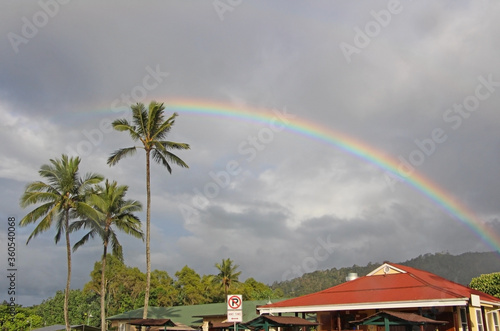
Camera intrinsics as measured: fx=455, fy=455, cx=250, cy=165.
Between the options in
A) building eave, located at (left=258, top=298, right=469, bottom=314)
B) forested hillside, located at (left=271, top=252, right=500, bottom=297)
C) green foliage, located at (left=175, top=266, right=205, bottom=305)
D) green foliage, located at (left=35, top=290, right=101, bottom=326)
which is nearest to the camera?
building eave, located at (left=258, top=298, right=469, bottom=314)

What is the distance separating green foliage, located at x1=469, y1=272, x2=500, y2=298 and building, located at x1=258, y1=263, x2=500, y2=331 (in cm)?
1401

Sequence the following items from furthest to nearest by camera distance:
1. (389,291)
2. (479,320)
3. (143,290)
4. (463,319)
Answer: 1. (143,290)
2. (389,291)
3. (479,320)
4. (463,319)

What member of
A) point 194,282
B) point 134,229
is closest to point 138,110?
point 134,229

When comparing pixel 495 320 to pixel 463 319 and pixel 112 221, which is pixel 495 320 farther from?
pixel 112 221

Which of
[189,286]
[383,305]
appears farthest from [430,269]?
[383,305]

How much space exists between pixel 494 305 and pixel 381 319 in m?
11.9

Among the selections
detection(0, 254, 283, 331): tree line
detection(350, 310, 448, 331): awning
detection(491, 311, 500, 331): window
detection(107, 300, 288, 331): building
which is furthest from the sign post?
detection(0, 254, 283, 331): tree line

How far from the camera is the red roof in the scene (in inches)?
863

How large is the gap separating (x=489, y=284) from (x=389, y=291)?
22447 millimetres

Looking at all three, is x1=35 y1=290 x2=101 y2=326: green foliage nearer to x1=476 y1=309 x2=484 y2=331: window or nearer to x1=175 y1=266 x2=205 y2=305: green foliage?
x1=175 y1=266 x2=205 y2=305: green foliage

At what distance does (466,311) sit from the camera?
22891mm

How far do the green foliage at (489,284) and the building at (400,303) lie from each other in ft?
46.0

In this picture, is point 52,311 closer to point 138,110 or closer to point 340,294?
point 138,110

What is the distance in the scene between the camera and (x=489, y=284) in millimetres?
41125
